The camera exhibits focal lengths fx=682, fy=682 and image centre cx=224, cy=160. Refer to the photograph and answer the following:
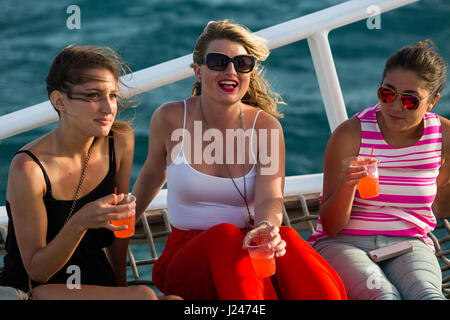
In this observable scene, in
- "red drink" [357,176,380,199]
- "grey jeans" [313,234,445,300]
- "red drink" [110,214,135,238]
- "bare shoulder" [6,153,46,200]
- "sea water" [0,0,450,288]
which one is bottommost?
"grey jeans" [313,234,445,300]

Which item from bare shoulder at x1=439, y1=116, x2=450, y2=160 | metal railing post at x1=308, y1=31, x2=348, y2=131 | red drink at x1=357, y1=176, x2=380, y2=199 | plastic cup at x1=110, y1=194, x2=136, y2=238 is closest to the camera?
plastic cup at x1=110, y1=194, x2=136, y2=238

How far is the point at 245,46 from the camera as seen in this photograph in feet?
7.70

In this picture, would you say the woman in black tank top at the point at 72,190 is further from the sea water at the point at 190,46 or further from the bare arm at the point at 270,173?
the sea water at the point at 190,46

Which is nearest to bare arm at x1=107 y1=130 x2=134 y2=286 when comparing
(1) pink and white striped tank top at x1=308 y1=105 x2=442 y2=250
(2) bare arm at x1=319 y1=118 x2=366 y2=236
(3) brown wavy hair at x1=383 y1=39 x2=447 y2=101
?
(2) bare arm at x1=319 y1=118 x2=366 y2=236

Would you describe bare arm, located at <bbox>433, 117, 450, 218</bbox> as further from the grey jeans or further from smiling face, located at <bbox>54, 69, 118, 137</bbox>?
smiling face, located at <bbox>54, 69, 118, 137</bbox>

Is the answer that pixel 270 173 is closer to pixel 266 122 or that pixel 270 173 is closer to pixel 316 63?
pixel 266 122

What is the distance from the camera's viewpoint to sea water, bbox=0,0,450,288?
27.3 ft

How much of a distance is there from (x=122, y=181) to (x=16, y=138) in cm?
651

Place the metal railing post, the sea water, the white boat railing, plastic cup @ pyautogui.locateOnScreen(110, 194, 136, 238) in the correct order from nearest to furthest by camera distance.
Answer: plastic cup @ pyautogui.locateOnScreen(110, 194, 136, 238)
the white boat railing
the metal railing post
the sea water

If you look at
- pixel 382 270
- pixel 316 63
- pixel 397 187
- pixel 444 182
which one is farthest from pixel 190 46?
pixel 382 270

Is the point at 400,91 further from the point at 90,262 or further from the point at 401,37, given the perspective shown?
the point at 401,37

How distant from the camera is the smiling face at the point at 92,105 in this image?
6.84 ft

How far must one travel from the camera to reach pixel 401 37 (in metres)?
9.94

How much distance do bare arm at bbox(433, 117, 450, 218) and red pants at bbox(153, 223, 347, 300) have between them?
0.71 m
